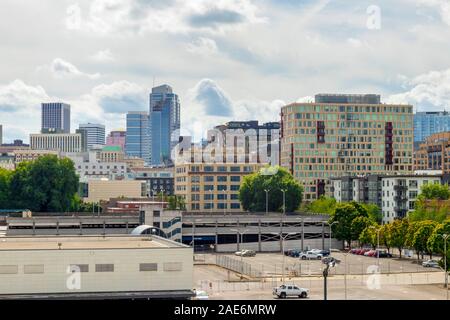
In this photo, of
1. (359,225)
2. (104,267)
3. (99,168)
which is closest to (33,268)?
(104,267)

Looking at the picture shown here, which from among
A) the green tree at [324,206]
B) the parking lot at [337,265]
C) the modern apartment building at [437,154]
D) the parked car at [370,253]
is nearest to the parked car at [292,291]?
the parking lot at [337,265]

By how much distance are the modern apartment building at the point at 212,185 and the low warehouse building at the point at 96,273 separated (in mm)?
62551

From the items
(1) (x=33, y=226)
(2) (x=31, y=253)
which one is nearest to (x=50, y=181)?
(1) (x=33, y=226)

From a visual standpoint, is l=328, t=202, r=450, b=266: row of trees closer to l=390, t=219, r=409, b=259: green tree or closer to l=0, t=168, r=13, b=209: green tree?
l=390, t=219, r=409, b=259: green tree

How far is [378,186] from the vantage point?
247ft

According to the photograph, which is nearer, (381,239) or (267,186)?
(381,239)

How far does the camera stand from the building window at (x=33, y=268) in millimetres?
21641

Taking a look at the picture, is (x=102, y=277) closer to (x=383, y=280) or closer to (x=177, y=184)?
(x=383, y=280)

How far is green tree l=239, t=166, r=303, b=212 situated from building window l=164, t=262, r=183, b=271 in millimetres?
57032

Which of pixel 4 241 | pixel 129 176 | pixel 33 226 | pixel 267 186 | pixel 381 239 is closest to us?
pixel 4 241

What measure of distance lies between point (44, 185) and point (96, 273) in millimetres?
54487

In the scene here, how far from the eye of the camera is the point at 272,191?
79.9 m

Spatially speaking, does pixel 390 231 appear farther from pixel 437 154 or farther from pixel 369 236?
pixel 437 154

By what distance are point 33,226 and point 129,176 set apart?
90.9 meters
